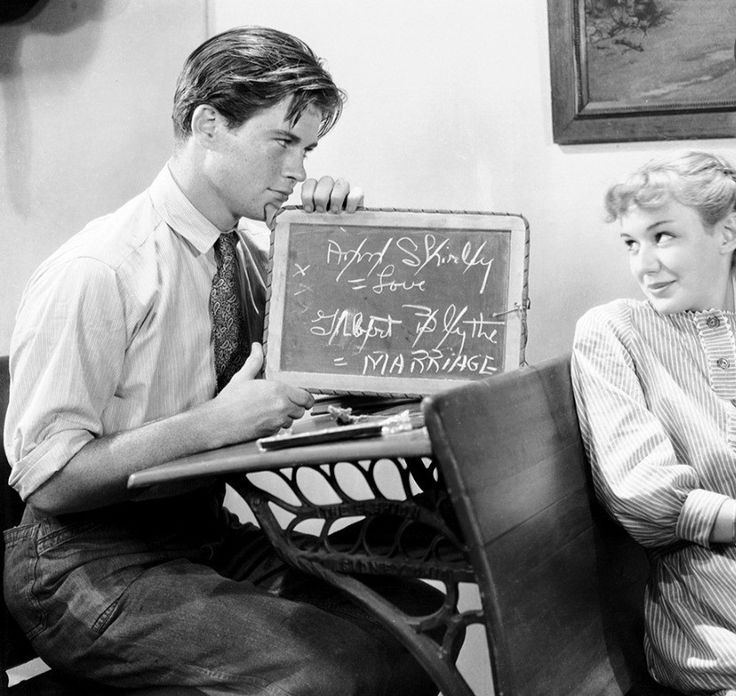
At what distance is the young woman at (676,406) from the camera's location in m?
1.78

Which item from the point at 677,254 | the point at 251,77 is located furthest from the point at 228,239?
the point at 677,254

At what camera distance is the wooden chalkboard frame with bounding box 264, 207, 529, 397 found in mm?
2182

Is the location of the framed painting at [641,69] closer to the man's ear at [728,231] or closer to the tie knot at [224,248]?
the man's ear at [728,231]

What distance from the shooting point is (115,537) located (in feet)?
6.86

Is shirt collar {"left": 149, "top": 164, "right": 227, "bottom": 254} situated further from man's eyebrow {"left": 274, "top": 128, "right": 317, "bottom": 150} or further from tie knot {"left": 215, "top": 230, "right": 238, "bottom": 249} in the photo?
man's eyebrow {"left": 274, "top": 128, "right": 317, "bottom": 150}

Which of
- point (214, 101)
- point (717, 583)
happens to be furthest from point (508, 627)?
point (214, 101)

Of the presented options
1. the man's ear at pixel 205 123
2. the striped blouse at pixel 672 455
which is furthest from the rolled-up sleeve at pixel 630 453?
the man's ear at pixel 205 123

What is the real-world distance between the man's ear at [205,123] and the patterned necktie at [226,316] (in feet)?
0.70

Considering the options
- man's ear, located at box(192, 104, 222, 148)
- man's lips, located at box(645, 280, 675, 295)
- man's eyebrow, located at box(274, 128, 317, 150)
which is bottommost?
man's lips, located at box(645, 280, 675, 295)

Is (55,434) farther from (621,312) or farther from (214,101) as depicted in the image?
(621,312)

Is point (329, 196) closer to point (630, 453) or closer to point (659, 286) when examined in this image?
point (659, 286)

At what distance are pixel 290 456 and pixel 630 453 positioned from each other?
1.93 ft

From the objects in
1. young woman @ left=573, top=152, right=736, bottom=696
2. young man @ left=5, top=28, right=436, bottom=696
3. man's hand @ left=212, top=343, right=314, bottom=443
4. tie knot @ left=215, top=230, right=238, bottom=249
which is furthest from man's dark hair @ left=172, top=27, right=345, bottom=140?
young woman @ left=573, top=152, right=736, bottom=696

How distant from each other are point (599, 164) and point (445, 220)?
0.55 m
